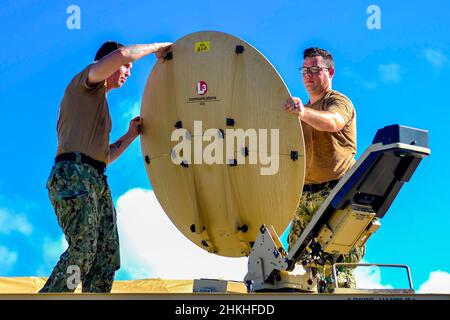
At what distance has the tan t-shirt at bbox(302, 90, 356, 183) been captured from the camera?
7.21m

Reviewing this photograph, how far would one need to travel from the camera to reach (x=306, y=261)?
6.12 meters

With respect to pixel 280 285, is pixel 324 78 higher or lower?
higher

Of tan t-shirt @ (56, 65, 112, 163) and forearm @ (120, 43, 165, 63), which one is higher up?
forearm @ (120, 43, 165, 63)

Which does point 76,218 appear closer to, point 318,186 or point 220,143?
point 220,143

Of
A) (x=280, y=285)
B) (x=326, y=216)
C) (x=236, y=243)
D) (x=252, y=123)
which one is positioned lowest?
(x=280, y=285)

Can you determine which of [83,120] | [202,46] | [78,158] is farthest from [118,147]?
[202,46]

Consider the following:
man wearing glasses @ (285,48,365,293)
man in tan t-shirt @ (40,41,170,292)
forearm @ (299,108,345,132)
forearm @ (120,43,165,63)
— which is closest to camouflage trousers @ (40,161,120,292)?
man in tan t-shirt @ (40,41,170,292)

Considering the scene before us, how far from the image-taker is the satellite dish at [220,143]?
6863 mm

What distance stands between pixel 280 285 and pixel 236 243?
1.55 meters

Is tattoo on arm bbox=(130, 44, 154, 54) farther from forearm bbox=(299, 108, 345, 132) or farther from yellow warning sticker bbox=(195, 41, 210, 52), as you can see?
forearm bbox=(299, 108, 345, 132)

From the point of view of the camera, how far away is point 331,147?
23.7 ft

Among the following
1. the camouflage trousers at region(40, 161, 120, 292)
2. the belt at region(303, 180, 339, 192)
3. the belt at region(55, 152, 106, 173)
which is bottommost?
the camouflage trousers at region(40, 161, 120, 292)
